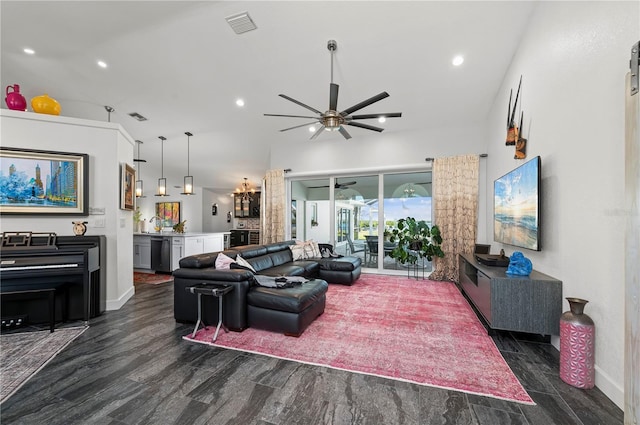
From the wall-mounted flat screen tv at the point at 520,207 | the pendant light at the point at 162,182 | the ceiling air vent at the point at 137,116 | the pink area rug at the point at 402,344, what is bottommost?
the pink area rug at the point at 402,344

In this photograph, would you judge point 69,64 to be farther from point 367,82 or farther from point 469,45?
point 469,45

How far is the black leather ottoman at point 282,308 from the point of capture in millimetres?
2740

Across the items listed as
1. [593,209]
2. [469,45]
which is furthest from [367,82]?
[593,209]

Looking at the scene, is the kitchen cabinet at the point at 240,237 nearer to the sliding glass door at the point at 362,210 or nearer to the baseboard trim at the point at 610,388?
the sliding glass door at the point at 362,210

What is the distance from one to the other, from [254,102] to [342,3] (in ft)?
8.69

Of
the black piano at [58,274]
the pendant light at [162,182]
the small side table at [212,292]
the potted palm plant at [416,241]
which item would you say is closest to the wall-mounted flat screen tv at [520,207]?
the potted palm plant at [416,241]

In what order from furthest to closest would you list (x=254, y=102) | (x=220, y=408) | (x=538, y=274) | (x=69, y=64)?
1. (x=254, y=102)
2. (x=69, y=64)
3. (x=538, y=274)
4. (x=220, y=408)

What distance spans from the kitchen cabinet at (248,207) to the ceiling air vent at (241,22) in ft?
25.3

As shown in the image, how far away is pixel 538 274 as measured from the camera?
2729mm

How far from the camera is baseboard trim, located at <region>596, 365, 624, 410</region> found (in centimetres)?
169

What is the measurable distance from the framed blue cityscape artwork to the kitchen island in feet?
8.92

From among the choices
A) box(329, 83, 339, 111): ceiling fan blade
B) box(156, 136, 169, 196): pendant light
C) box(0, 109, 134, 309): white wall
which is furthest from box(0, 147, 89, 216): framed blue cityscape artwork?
box(329, 83, 339, 111): ceiling fan blade

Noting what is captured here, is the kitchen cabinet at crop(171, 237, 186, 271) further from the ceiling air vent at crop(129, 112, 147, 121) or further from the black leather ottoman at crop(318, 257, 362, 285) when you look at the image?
A: the black leather ottoman at crop(318, 257, 362, 285)

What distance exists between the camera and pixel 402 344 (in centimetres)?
259
